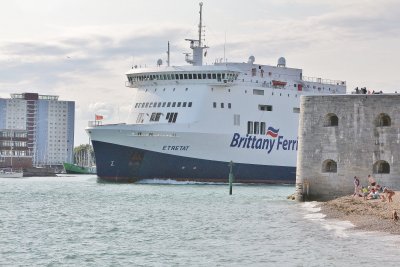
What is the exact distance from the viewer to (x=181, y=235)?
30422 mm

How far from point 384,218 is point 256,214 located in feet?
26.9

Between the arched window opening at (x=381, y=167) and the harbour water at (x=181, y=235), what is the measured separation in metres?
3.56

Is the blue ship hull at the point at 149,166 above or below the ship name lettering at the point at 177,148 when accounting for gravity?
below

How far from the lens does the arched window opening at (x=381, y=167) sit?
135 ft

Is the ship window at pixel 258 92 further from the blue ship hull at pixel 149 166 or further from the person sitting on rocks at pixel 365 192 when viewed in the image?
the person sitting on rocks at pixel 365 192

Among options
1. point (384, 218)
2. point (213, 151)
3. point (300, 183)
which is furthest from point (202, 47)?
point (384, 218)

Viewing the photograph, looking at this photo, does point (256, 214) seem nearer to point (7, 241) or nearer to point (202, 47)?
point (7, 241)

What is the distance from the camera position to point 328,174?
139 feet

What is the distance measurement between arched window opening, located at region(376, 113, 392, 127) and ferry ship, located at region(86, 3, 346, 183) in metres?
23.4

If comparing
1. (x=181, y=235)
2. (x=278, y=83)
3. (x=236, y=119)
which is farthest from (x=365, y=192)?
(x=278, y=83)

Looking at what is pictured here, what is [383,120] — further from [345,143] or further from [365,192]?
[365,192]

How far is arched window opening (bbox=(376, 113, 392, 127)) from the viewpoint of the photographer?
41219mm

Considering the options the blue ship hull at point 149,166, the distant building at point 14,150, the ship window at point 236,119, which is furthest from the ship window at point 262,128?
the distant building at point 14,150

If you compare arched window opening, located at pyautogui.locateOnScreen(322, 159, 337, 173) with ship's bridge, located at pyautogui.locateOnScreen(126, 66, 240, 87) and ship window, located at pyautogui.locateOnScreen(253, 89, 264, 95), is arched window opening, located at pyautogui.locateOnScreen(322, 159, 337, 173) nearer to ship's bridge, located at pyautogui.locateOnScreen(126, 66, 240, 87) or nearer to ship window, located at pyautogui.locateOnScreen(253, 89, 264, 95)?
ship's bridge, located at pyautogui.locateOnScreen(126, 66, 240, 87)
